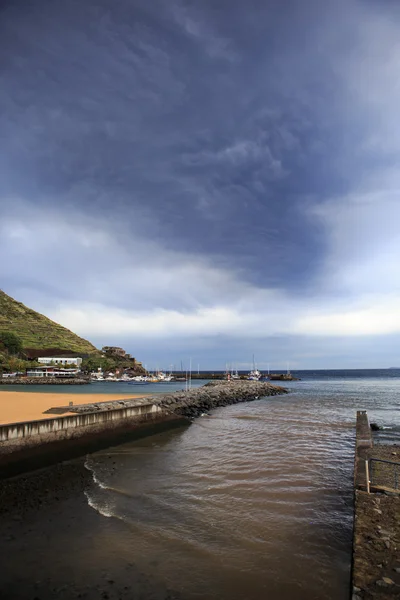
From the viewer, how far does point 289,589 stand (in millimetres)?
5387

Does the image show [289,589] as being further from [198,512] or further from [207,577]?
[198,512]

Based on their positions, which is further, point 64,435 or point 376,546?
point 64,435

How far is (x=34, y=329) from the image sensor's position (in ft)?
503

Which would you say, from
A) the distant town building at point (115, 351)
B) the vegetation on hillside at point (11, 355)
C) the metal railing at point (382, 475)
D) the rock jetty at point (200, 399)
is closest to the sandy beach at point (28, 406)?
the rock jetty at point (200, 399)

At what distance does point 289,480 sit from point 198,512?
13.2 ft

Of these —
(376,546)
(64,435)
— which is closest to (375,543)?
(376,546)

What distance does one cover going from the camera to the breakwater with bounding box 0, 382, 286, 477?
11.9 meters

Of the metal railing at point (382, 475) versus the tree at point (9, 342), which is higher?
the tree at point (9, 342)

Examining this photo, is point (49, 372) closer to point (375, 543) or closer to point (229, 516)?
point (229, 516)

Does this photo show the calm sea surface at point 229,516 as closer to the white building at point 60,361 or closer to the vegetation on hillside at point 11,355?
the vegetation on hillside at point 11,355

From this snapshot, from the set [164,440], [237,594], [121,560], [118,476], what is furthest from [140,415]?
[237,594]

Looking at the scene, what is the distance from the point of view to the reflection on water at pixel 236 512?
5.71 meters

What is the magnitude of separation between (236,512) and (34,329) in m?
165

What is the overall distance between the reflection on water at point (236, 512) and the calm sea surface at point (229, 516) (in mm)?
24
